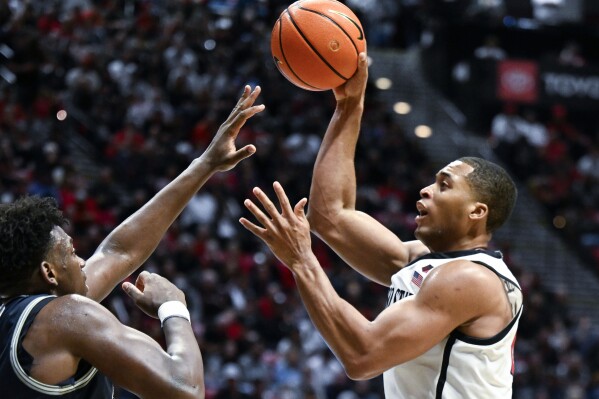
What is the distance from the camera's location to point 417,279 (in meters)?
3.55

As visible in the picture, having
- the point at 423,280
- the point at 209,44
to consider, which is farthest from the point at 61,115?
the point at 423,280

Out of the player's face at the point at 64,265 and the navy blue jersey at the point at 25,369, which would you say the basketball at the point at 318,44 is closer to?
the player's face at the point at 64,265

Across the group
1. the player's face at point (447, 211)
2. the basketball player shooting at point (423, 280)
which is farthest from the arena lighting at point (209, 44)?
the player's face at point (447, 211)

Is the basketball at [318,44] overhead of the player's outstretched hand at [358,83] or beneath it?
overhead

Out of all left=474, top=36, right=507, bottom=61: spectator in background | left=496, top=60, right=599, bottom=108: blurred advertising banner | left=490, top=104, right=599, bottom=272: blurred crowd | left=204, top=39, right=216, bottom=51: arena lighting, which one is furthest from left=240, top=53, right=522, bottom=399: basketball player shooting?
left=496, top=60, right=599, bottom=108: blurred advertising banner

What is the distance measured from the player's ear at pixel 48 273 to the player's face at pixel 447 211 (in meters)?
1.39

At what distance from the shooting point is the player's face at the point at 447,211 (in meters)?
3.64

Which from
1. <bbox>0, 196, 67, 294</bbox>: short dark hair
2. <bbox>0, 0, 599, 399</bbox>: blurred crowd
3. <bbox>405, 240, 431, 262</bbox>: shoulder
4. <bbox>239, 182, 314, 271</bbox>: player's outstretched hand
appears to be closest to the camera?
<bbox>0, 196, 67, 294</bbox>: short dark hair

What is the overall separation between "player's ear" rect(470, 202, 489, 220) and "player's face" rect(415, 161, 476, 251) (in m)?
0.01

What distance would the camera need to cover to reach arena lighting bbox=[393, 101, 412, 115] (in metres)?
16.4

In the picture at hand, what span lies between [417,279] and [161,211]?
104 cm

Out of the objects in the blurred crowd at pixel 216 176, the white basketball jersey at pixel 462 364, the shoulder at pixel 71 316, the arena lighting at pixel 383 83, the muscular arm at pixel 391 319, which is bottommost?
the arena lighting at pixel 383 83

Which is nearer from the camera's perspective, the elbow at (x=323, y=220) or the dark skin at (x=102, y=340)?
the dark skin at (x=102, y=340)

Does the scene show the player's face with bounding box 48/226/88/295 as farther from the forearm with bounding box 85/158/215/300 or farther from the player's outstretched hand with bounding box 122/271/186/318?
the forearm with bounding box 85/158/215/300
